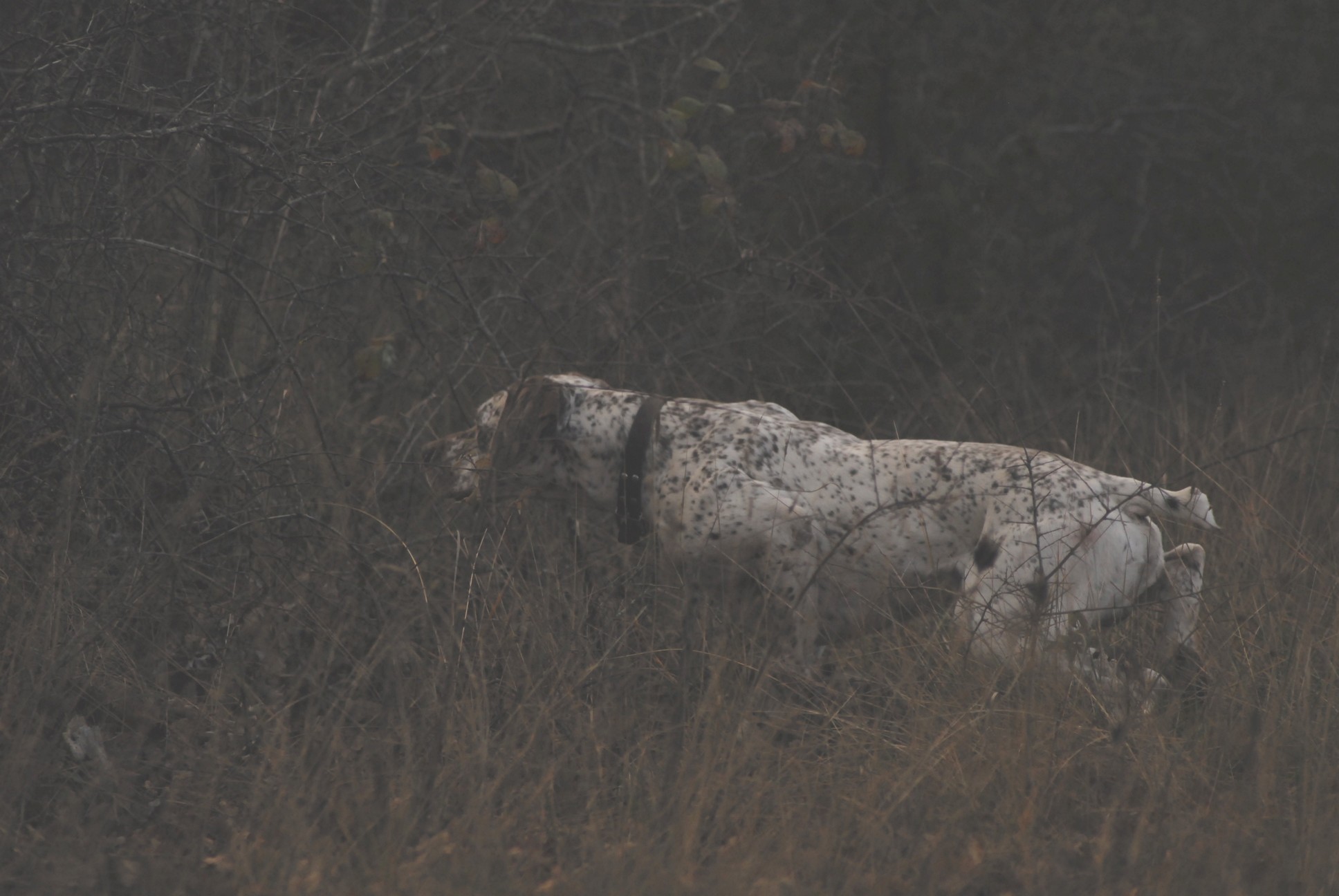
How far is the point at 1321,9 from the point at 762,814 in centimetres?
994

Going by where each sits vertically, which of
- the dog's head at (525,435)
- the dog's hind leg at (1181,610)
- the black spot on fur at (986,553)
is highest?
the dog's head at (525,435)

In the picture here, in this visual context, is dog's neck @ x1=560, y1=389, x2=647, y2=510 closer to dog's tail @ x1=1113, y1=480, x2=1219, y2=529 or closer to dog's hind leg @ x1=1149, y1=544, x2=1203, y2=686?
dog's tail @ x1=1113, y1=480, x2=1219, y2=529

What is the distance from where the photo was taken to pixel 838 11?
8.48 meters

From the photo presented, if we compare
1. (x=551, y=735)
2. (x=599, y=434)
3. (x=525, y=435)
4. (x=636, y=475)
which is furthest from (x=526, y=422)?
(x=551, y=735)

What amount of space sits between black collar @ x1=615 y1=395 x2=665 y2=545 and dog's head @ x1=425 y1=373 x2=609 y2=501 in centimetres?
23

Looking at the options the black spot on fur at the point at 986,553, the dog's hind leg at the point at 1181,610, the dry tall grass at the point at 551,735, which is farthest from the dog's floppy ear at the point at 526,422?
the dog's hind leg at the point at 1181,610

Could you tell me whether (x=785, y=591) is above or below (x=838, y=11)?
below

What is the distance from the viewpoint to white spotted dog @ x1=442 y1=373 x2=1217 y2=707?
421 cm

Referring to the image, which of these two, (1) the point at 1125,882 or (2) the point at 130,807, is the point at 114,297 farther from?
(1) the point at 1125,882

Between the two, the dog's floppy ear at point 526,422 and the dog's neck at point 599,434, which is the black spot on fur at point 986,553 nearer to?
the dog's neck at point 599,434

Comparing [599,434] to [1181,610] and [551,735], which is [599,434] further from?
[1181,610]

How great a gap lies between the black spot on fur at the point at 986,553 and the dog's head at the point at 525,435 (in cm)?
139

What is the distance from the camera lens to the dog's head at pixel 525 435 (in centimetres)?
478

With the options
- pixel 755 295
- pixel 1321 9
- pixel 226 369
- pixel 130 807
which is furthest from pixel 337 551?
pixel 1321 9
